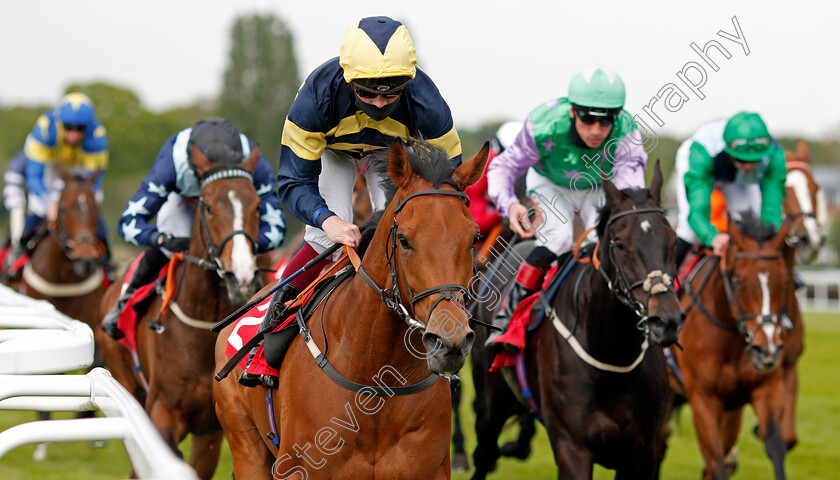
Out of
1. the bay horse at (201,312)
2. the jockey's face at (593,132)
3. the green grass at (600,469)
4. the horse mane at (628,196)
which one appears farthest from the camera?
the green grass at (600,469)

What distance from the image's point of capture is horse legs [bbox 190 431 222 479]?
529 centimetres

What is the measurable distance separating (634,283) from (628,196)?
19.4 inches

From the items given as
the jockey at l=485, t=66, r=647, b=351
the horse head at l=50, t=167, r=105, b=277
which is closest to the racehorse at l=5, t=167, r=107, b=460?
the horse head at l=50, t=167, r=105, b=277

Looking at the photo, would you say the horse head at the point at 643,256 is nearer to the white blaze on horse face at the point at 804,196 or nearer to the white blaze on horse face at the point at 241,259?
the white blaze on horse face at the point at 241,259

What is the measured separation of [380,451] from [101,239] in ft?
20.5

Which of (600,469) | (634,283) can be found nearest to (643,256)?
(634,283)

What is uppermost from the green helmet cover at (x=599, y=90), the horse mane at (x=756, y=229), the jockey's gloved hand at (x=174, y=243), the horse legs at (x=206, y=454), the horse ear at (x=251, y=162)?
the green helmet cover at (x=599, y=90)

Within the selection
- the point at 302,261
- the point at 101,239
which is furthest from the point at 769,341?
the point at 101,239

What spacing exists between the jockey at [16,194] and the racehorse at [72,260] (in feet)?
3.51

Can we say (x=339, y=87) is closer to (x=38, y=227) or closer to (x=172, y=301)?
(x=172, y=301)

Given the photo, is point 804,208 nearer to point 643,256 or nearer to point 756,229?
point 756,229

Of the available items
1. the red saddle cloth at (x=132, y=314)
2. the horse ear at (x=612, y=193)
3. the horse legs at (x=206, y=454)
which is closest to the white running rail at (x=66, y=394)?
the horse legs at (x=206, y=454)

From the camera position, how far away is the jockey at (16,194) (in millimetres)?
9617

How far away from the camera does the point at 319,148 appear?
12.0ft
